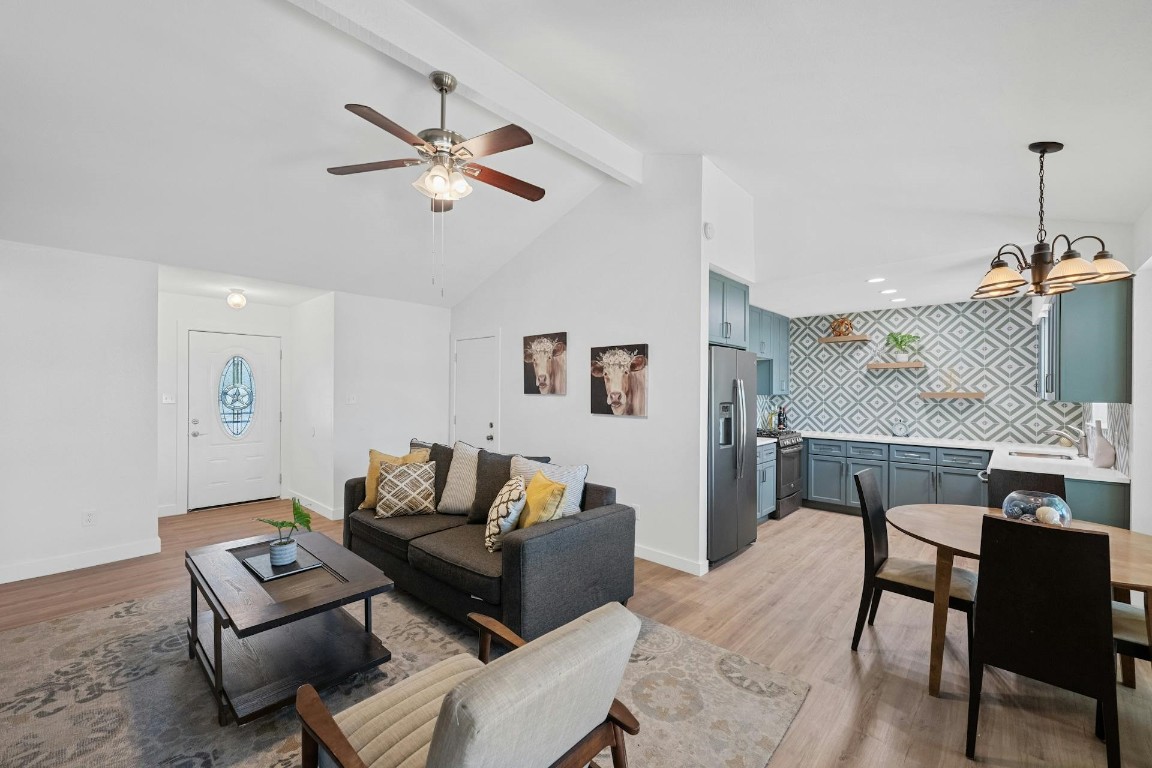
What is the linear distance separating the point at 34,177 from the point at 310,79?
192cm

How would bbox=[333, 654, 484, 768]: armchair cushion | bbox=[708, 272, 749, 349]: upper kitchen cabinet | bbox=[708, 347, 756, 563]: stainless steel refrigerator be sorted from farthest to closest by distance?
bbox=[708, 272, 749, 349]: upper kitchen cabinet
bbox=[708, 347, 756, 563]: stainless steel refrigerator
bbox=[333, 654, 484, 768]: armchair cushion

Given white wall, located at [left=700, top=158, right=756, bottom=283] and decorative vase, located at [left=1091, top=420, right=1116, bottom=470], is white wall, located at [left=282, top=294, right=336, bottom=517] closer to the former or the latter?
white wall, located at [left=700, top=158, right=756, bottom=283]

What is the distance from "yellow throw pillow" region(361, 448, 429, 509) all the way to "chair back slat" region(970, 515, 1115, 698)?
3.32m

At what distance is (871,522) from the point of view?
2611mm

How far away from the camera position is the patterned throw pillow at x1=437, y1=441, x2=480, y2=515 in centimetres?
349

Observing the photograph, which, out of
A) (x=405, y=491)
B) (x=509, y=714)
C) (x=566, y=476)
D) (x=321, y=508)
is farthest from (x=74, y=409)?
(x=509, y=714)

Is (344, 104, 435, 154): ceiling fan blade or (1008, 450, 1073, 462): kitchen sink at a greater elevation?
(344, 104, 435, 154): ceiling fan blade

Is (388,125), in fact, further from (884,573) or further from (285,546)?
(884,573)

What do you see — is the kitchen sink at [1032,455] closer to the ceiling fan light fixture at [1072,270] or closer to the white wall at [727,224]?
the white wall at [727,224]

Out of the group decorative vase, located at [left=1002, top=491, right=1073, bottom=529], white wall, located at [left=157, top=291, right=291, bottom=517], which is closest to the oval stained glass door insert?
white wall, located at [left=157, top=291, right=291, bottom=517]

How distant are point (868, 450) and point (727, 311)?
8.89 feet

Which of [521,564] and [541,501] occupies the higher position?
[541,501]

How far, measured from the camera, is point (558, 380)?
4.73m

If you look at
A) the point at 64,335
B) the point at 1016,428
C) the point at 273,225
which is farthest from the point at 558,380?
the point at 1016,428
